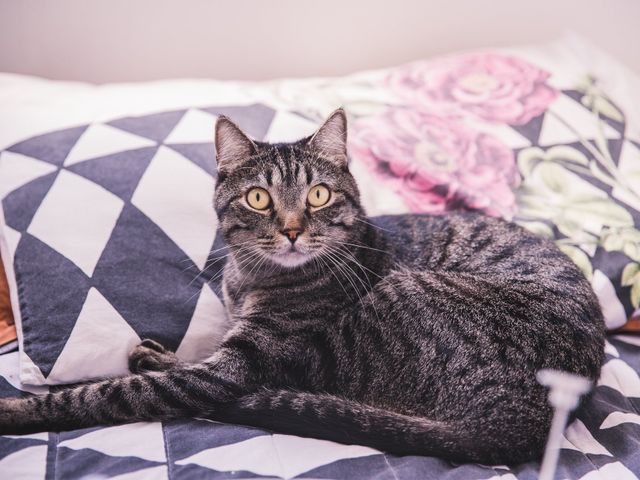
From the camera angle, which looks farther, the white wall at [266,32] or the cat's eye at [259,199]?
the white wall at [266,32]

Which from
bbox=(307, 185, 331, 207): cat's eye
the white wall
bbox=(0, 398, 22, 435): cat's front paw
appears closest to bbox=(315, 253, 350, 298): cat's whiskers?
bbox=(307, 185, 331, 207): cat's eye

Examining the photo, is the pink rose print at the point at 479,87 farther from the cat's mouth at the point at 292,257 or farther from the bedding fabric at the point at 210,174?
the cat's mouth at the point at 292,257

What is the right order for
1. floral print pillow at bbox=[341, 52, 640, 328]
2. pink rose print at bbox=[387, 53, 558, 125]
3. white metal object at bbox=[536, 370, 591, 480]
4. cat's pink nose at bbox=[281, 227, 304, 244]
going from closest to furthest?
1. white metal object at bbox=[536, 370, 591, 480]
2. cat's pink nose at bbox=[281, 227, 304, 244]
3. floral print pillow at bbox=[341, 52, 640, 328]
4. pink rose print at bbox=[387, 53, 558, 125]

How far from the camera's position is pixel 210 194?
1.42 meters

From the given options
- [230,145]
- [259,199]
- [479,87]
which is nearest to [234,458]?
[259,199]

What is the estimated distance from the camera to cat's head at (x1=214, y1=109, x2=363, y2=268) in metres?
1.21

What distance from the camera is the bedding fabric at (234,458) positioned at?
97cm

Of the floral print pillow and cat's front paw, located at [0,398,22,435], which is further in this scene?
the floral print pillow

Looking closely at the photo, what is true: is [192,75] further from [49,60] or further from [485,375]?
[485,375]

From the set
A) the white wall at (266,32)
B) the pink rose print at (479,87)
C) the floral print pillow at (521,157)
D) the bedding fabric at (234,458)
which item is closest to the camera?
the bedding fabric at (234,458)

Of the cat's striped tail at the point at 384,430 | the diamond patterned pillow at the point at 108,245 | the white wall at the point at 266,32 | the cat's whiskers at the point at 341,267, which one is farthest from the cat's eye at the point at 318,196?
the white wall at the point at 266,32

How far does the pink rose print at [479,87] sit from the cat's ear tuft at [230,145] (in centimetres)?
63

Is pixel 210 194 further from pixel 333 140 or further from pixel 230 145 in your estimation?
pixel 333 140

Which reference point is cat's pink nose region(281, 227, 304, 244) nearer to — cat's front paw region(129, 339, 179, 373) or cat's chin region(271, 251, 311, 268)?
cat's chin region(271, 251, 311, 268)
